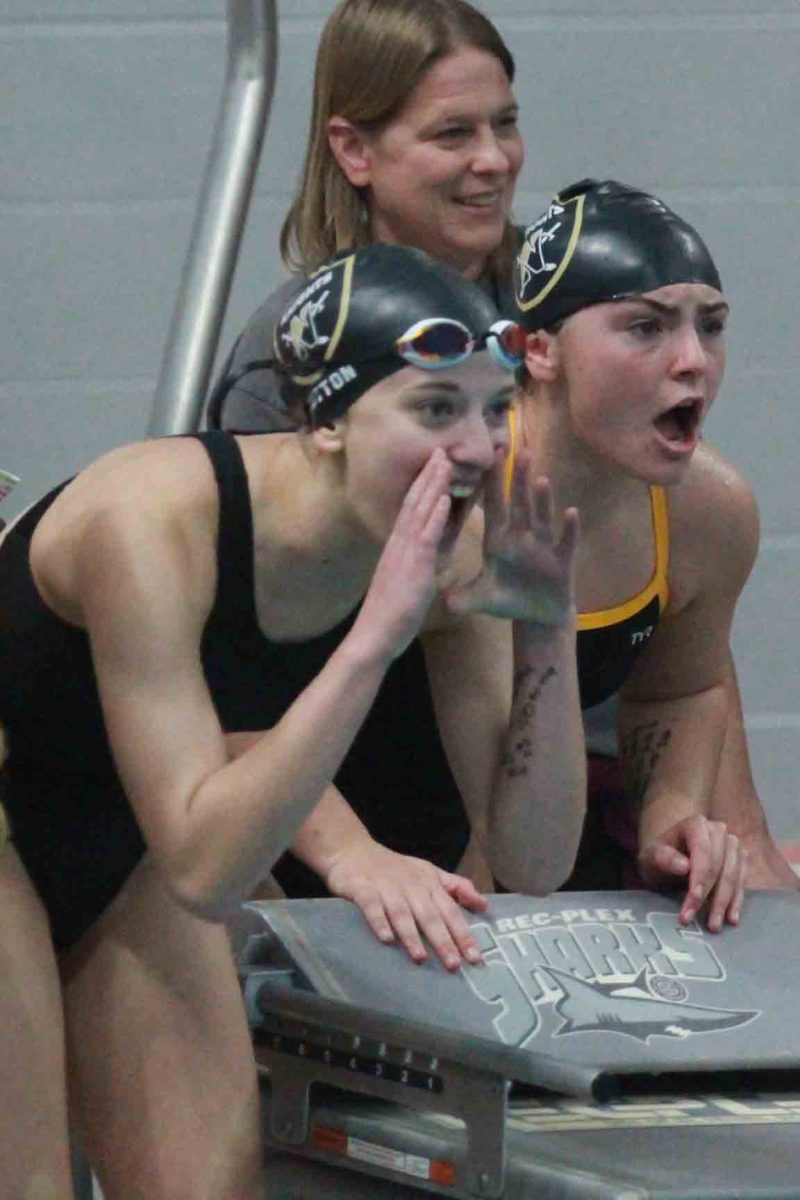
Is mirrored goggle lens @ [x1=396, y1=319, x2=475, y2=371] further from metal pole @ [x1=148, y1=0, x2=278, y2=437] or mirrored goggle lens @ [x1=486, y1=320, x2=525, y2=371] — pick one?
metal pole @ [x1=148, y1=0, x2=278, y2=437]

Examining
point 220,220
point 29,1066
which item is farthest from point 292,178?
point 29,1066

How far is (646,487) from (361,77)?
80 centimetres

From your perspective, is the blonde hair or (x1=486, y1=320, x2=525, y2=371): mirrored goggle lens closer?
(x1=486, y1=320, x2=525, y2=371): mirrored goggle lens

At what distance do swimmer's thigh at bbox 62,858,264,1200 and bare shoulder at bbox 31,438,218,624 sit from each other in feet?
1.24

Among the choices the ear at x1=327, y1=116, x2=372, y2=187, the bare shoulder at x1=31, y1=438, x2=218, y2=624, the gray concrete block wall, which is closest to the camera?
the bare shoulder at x1=31, y1=438, x2=218, y2=624

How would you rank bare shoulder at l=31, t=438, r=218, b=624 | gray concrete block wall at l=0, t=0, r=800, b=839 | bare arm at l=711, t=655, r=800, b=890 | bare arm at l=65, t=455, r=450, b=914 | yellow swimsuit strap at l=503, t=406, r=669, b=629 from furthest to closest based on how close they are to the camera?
gray concrete block wall at l=0, t=0, r=800, b=839
bare arm at l=711, t=655, r=800, b=890
yellow swimsuit strap at l=503, t=406, r=669, b=629
bare shoulder at l=31, t=438, r=218, b=624
bare arm at l=65, t=455, r=450, b=914

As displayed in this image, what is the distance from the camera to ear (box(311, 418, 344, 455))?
7.61 feet

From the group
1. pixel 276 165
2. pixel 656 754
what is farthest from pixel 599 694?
pixel 276 165

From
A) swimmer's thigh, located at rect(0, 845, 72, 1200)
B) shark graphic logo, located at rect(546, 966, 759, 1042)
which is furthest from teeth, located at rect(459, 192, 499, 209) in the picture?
swimmer's thigh, located at rect(0, 845, 72, 1200)

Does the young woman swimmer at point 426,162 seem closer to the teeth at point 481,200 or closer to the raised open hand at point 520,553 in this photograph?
the teeth at point 481,200

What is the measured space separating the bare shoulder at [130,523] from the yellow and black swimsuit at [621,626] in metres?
0.72

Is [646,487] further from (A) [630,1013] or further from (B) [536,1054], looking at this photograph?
(B) [536,1054]

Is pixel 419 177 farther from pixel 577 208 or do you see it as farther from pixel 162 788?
pixel 162 788

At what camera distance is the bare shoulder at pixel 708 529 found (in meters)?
3.04
